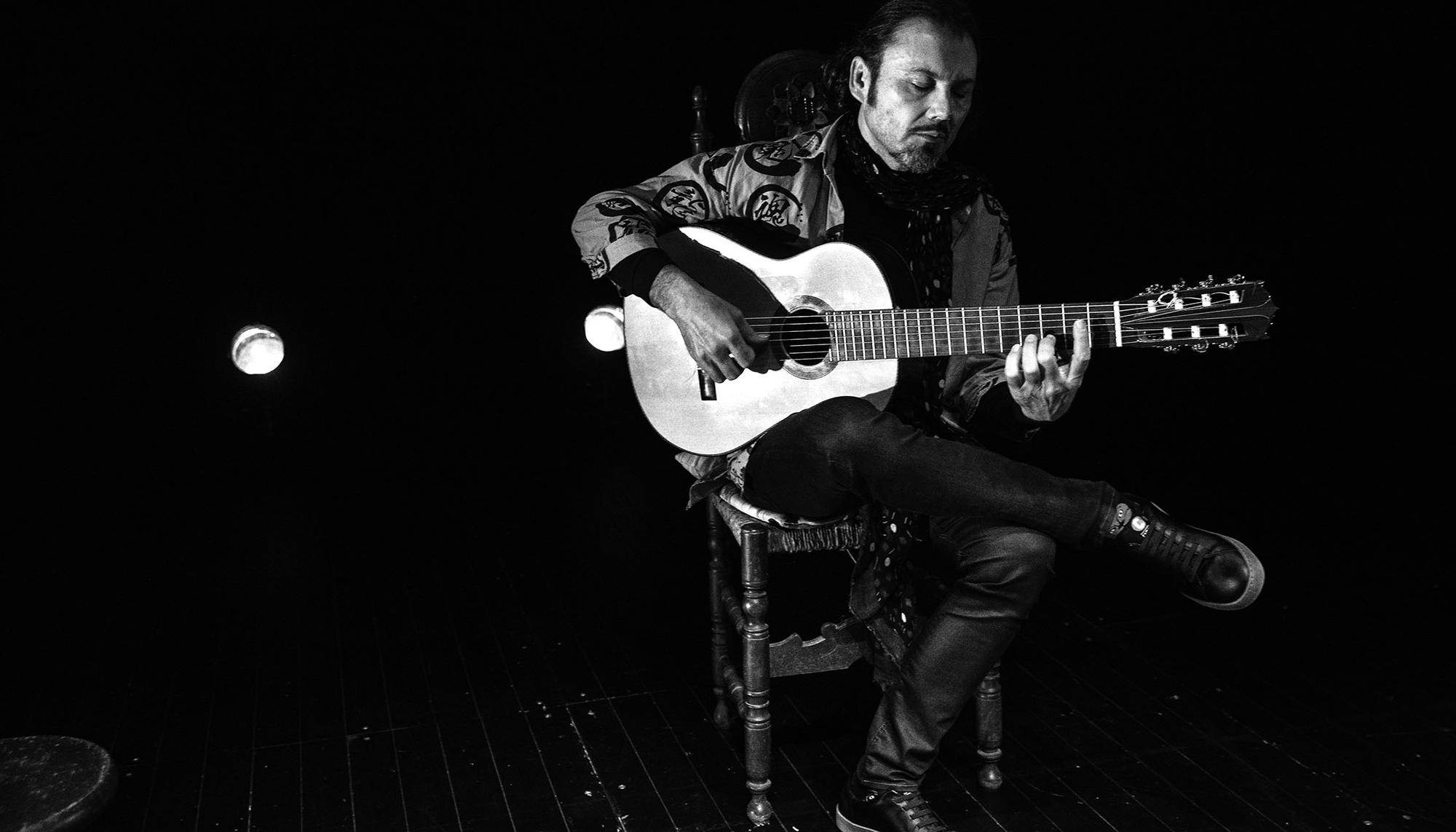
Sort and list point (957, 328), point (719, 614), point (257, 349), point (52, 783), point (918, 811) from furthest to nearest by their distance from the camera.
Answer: point (257, 349) → point (719, 614) → point (957, 328) → point (918, 811) → point (52, 783)

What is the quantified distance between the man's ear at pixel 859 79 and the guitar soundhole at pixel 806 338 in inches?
20.8

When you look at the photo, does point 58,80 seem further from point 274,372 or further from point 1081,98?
point 1081,98

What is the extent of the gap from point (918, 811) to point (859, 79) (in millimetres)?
1425

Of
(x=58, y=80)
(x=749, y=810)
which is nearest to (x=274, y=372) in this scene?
(x=58, y=80)

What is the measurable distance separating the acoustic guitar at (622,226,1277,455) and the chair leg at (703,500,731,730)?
0.35 metres

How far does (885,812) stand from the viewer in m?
2.09

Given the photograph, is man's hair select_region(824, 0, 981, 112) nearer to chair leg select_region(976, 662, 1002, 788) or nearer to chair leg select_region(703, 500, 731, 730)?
chair leg select_region(703, 500, 731, 730)

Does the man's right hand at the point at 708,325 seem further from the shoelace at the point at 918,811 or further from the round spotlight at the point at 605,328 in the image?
the round spotlight at the point at 605,328

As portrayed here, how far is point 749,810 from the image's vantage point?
88.0 inches

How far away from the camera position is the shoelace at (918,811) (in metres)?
2.03

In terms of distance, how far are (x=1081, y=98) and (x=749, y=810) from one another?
3.16 m

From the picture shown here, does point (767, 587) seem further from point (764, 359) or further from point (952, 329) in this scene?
point (952, 329)

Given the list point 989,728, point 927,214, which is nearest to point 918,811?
point 989,728

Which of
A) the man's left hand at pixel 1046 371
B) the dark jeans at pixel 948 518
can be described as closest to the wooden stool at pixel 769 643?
the dark jeans at pixel 948 518
